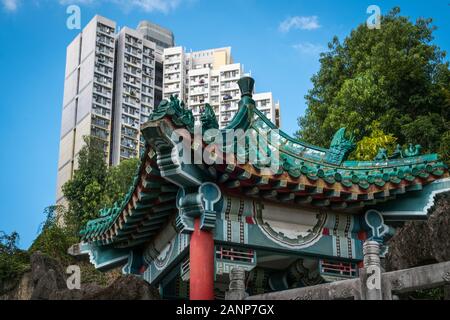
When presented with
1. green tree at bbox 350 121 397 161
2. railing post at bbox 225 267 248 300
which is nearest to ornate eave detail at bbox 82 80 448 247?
railing post at bbox 225 267 248 300

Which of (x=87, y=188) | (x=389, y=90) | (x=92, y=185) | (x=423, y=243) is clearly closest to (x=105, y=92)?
(x=92, y=185)

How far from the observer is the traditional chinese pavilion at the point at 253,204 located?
10.8 metres

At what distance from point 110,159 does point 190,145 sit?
2456 inches

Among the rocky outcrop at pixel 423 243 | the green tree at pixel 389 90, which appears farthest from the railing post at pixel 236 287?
the green tree at pixel 389 90

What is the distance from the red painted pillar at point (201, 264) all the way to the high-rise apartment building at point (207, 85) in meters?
73.7

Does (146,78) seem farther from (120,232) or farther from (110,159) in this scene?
(120,232)

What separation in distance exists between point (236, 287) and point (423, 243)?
2900mm

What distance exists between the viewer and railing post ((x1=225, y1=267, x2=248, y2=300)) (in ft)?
32.2

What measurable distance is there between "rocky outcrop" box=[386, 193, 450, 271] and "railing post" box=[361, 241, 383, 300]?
1.51 m

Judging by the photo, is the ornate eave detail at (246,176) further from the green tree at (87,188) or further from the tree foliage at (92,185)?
the tree foliage at (92,185)

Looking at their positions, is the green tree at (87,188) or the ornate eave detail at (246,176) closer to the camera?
the ornate eave detail at (246,176)

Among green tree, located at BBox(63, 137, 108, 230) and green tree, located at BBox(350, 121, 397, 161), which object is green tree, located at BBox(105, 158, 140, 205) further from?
green tree, located at BBox(350, 121, 397, 161)

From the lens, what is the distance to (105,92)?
73.0m
